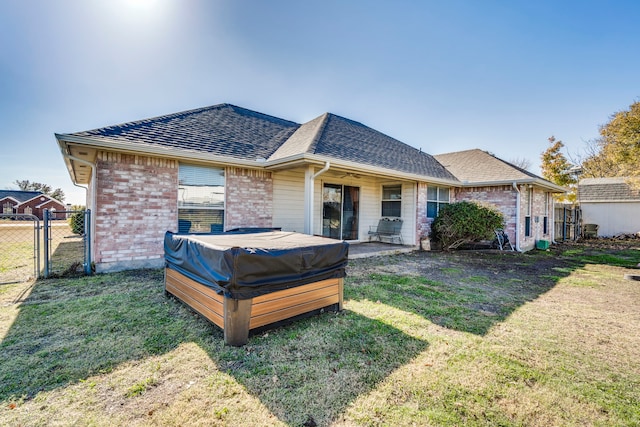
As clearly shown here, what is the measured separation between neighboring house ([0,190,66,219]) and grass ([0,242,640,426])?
47476 millimetres

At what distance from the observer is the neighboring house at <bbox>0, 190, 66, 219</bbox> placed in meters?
38.1

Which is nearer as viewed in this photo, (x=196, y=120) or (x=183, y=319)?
(x=183, y=319)

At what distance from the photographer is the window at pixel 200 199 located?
6.36 m

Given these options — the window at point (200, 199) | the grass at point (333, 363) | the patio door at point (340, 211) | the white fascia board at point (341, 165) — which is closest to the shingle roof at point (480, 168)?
the white fascia board at point (341, 165)

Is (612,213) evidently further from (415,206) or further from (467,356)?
(467,356)

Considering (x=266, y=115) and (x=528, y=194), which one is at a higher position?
(x=266, y=115)

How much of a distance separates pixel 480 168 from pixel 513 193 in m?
1.93

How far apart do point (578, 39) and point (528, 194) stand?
5126mm

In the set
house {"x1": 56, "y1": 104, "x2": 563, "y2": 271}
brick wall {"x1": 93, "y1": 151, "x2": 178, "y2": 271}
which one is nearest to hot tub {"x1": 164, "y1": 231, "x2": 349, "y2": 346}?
brick wall {"x1": 93, "y1": 151, "x2": 178, "y2": 271}

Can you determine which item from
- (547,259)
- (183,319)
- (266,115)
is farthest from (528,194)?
A: (183,319)

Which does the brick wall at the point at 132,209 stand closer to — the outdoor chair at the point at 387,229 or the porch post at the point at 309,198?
the porch post at the point at 309,198

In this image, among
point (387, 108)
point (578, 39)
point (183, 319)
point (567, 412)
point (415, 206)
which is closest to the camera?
point (567, 412)

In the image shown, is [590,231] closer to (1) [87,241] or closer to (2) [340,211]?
(2) [340,211]

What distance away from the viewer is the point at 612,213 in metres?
16.6
